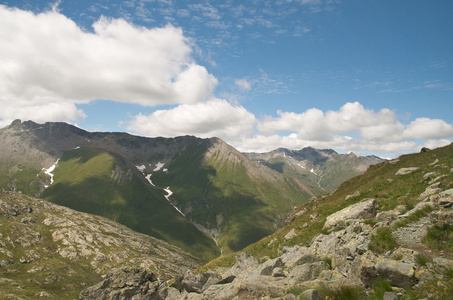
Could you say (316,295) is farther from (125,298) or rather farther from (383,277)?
(125,298)

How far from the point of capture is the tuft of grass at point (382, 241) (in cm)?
1351

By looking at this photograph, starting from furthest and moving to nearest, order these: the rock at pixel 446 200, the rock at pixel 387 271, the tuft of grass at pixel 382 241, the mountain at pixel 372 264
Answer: the rock at pixel 446 200 < the tuft of grass at pixel 382 241 < the rock at pixel 387 271 < the mountain at pixel 372 264

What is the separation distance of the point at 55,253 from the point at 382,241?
176 m

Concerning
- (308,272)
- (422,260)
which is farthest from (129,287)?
(422,260)

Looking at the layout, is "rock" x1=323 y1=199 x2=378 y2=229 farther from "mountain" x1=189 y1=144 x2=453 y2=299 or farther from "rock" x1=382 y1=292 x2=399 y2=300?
"rock" x1=382 y1=292 x2=399 y2=300

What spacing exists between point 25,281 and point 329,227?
130463 mm

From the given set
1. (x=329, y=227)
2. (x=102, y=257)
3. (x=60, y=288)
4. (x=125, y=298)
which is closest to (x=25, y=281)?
(x=60, y=288)

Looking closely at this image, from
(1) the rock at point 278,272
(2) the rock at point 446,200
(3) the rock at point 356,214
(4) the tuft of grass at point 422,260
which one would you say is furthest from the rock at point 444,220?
(3) the rock at point 356,214

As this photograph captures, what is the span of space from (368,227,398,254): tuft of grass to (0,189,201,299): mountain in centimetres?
10292

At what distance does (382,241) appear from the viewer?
1401cm

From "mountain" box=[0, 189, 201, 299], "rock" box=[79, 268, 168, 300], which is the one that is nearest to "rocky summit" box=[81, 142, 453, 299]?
"rock" box=[79, 268, 168, 300]

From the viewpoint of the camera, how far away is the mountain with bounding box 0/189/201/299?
103 metres

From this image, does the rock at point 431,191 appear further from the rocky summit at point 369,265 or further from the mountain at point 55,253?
the mountain at point 55,253

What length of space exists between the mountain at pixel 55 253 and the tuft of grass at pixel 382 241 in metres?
103
